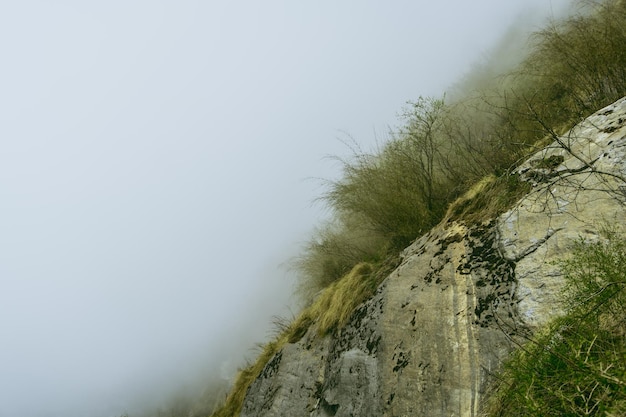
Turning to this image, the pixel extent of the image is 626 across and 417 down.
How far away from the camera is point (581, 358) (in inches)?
71.2

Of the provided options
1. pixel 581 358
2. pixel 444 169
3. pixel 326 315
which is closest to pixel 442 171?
pixel 444 169

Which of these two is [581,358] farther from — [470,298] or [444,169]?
[444,169]

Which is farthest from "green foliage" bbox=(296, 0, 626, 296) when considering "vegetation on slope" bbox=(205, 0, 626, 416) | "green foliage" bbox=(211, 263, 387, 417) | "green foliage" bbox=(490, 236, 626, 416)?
"green foliage" bbox=(490, 236, 626, 416)

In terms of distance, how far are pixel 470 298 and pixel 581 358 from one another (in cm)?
148

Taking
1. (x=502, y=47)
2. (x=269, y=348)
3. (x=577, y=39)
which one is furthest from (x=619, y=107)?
(x=502, y=47)

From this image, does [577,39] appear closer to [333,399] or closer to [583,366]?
[583,366]

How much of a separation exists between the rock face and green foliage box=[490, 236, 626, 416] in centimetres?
29

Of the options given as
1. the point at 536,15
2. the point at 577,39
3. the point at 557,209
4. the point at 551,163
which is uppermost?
the point at 536,15

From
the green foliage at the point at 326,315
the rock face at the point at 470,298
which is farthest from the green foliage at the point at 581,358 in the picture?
the green foliage at the point at 326,315

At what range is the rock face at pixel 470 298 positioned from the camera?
9.33 ft

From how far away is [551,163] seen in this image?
11.5 ft

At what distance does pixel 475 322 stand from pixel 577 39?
3.84m

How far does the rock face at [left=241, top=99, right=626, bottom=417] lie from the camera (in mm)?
2844

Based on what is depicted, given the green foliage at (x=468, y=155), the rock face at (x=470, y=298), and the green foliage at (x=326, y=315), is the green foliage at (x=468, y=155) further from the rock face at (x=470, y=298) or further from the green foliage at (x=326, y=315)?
the green foliage at (x=326, y=315)
